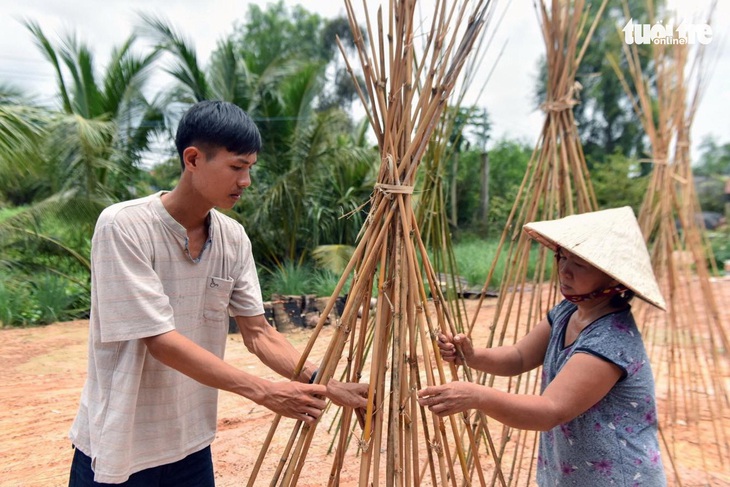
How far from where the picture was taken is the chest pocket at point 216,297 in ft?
4.47

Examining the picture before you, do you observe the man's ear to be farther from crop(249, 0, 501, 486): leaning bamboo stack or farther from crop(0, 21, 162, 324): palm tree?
crop(0, 21, 162, 324): palm tree

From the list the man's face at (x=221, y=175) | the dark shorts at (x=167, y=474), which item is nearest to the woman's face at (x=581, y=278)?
the man's face at (x=221, y=175)

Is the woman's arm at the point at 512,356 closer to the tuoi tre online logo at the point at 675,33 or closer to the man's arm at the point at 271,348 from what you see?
the man's arm at the point at 271,348

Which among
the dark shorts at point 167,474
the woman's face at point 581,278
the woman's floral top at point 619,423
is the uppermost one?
the woman's face at point 581,278

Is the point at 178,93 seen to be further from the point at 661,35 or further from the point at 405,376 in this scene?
the point at 405,376

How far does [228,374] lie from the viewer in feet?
3.91

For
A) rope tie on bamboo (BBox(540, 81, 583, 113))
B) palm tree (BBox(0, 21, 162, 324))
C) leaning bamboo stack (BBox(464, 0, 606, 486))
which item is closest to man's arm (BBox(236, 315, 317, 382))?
leaning bamboo stack (BBox(464, 0, 606, 486))

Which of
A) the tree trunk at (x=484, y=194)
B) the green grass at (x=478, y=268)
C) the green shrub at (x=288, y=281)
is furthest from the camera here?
the tree trunk at (x=484, y=194)

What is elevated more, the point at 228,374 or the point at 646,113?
the point at 646,113

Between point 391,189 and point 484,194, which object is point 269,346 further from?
point 484,194

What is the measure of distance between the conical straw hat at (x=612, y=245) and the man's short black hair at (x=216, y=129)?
742 mm

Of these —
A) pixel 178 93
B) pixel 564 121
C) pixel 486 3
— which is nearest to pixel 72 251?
pixel 178 93

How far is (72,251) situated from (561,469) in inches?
262

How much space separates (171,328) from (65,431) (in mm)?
2519
